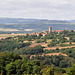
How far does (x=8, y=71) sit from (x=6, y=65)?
1.86 meters

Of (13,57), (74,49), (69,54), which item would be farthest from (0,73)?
(74,49)

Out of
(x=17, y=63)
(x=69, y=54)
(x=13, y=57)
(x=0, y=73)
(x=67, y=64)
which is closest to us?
(x=0, y=73)

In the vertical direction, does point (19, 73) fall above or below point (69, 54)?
above

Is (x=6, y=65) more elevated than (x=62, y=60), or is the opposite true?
(x=6, y=65)

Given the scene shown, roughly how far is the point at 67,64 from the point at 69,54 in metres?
14.2

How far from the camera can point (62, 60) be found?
2485 inches

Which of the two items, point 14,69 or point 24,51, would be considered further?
point 24,51

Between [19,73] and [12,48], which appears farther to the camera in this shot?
[12,48]

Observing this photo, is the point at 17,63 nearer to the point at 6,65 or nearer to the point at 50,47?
the point at 6,65

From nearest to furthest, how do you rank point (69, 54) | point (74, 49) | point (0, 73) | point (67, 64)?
point (0, 73), point (67, 64), point (69, 54), point (74, 49)

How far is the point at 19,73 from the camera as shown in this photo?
34.7 m

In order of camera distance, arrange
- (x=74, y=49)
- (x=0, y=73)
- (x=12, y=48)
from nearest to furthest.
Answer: (x=0, y=73) < (x=74, y=49) < (x=12, y=48)

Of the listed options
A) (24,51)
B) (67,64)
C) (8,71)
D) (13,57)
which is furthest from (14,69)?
(24,51)

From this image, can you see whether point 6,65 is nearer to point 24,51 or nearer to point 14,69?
point 14,69
